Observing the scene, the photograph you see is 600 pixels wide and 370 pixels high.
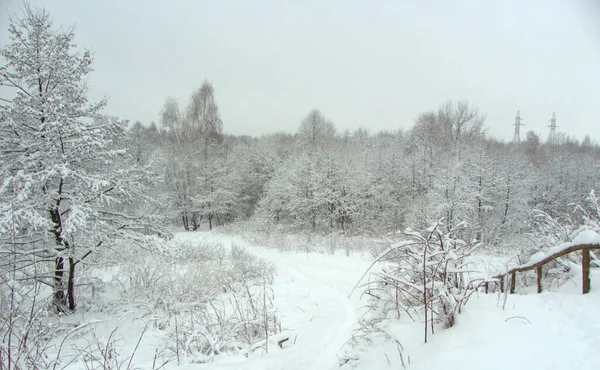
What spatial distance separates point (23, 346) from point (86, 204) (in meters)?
4.39

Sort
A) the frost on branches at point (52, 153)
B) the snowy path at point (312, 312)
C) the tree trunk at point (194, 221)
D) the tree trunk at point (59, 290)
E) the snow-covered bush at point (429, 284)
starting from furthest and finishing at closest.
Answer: the tree trunk at point (194, 221) → the tree trunk at point (59, 290) → the frost on branches at point (52, 153) → the snowy path at point (312, 312) → the snow-covered bush at point (429, 284)

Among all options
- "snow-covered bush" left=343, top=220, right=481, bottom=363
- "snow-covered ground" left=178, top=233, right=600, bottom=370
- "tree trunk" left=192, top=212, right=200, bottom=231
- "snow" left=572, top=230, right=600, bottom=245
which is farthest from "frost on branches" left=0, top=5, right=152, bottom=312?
"tree trunk" left=192, top=212, right=200, bottom=231

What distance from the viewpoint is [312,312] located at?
5.53 metres

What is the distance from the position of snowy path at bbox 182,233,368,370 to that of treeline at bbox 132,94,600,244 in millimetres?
11503

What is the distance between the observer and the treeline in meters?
23.9

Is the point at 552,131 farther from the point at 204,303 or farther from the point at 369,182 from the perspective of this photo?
the point at 204,303

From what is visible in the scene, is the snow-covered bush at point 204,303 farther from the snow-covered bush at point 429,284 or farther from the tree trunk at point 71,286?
the snow-covered bush at point 429,284

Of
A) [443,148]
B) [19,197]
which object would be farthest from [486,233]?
[19,197]

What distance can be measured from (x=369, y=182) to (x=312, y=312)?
25097 mm

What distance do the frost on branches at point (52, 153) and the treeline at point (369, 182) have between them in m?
14.9

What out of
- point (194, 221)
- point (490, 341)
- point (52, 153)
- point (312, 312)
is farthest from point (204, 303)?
point (194, 221)

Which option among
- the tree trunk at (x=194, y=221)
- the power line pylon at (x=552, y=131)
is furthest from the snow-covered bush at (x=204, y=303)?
the power line pylon at (x=552, y=131)

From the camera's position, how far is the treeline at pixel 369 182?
23.9 metres

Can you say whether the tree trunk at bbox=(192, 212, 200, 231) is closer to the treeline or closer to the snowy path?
the treeline
